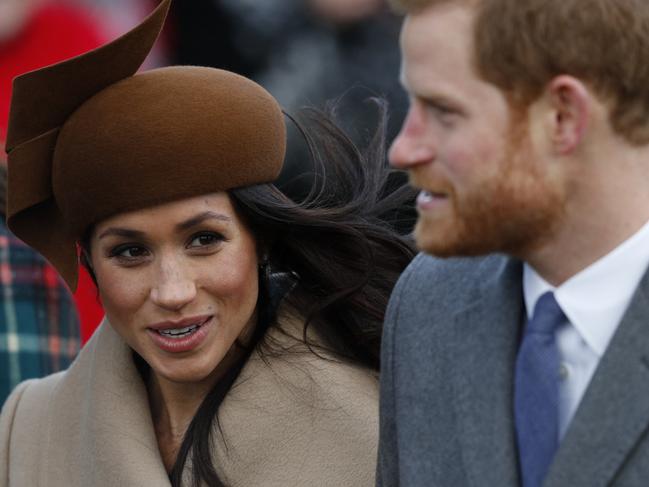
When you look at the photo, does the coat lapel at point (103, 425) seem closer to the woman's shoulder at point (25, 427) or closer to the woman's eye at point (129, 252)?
the woman's shoulder at point (25, 427)

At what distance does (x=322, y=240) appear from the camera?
3.89 metres

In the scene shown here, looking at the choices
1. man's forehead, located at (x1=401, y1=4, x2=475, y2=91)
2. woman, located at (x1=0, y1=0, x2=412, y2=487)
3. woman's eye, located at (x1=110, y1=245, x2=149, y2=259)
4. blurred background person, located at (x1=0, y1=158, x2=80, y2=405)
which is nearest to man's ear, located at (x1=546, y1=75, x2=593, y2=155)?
man's forehead, located at (x1=401, y1=4, x2=475, y2=91)

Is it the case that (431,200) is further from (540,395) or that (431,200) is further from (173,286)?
(173,286)

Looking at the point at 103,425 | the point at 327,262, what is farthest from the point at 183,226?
the point at 103,425

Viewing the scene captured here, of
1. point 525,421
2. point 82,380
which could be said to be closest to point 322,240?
point 82,380

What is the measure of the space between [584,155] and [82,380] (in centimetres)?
188

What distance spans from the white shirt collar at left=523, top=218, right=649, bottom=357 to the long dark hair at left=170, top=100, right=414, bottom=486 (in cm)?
124

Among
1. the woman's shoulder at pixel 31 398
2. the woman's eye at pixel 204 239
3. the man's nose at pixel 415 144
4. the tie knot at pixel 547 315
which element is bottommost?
the woman's shoulder at pixel 31 398

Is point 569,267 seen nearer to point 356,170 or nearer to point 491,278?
point 491,278

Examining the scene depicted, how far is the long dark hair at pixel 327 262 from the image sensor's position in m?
3.70

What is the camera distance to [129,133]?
11.5 ft

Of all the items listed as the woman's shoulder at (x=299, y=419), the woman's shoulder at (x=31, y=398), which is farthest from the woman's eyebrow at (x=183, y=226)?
the woman's shoulder at (x=31, y=398)

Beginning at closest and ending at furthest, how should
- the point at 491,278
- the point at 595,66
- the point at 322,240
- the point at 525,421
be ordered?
1. the point at 595,66
2. the point at 525,421
3. the point at 491,278
4. the point at 322,240

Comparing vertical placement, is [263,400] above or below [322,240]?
below
